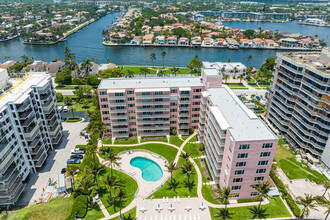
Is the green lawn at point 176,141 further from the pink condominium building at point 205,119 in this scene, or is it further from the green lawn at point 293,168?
the green lawn at point 293,168

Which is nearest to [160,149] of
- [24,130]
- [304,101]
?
[24,130]

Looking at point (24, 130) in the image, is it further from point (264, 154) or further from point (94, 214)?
point (264, 154)

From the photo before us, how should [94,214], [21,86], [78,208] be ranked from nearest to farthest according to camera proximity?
[78,208], [94,214], [21,86]

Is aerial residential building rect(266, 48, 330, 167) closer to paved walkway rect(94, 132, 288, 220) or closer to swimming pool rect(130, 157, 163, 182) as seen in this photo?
paved walkway rect(94, 132, 288, 220)

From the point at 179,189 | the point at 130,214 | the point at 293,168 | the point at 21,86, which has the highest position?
the point at 21,86

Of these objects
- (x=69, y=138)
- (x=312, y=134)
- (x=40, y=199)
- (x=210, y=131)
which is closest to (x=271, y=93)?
(x=312, y=134)

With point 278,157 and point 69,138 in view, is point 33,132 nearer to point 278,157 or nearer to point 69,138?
point 69,138

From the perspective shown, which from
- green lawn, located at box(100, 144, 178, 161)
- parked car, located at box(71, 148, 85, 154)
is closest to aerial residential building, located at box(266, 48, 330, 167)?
green lawn, located at box(100, 144, 178, 161)
